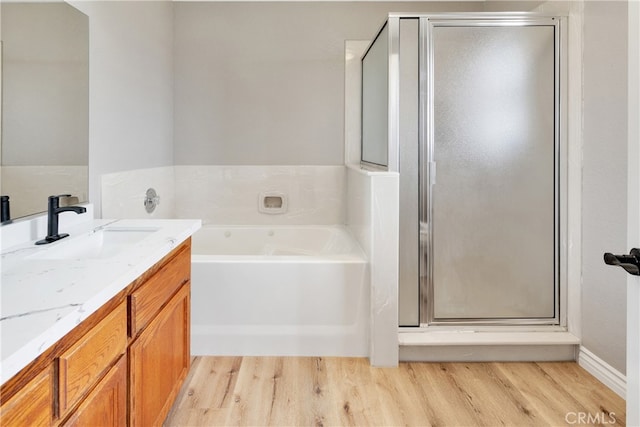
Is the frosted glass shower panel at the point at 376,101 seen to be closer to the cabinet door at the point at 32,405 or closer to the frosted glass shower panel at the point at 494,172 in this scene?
the frosted glass shower panel at the point at 494,172

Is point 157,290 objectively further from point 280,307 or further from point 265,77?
point 265,77

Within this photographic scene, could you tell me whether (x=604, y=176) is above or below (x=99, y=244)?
above

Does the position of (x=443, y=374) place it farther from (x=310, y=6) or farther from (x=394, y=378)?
(x=310, y=6)

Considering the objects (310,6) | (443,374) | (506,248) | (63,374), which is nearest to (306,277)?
(443,374)

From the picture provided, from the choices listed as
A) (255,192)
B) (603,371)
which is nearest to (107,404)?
(603,371)

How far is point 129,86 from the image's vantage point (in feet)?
9.84

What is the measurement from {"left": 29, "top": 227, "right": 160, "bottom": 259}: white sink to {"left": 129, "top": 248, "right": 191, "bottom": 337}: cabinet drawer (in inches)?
6.5

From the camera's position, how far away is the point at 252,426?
2.02 meters

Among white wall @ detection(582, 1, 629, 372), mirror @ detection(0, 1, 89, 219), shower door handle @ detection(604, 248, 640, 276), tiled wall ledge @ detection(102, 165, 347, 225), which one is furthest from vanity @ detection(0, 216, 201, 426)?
white wall @ detection(582, 1, 629, 372)

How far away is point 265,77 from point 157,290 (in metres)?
2.68

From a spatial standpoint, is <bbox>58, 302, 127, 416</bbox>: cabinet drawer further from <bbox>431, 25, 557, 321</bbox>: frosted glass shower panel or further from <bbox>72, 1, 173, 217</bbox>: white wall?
<bbox>431, 25, 557, 321</bbox>: frosted glass shower panel

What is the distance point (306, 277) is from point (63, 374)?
1785 mm

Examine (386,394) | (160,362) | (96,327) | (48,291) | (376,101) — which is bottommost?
(386,394)

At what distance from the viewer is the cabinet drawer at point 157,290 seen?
1475 mm
